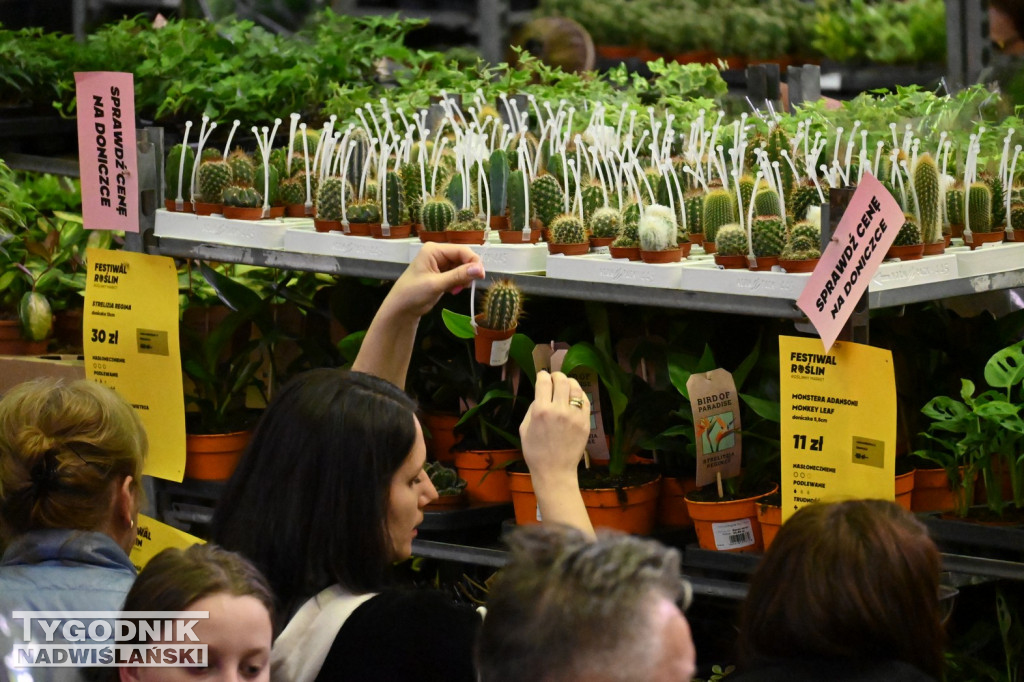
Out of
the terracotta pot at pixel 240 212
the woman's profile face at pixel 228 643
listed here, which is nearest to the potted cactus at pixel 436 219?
the terracotta pot at pixel 240 212

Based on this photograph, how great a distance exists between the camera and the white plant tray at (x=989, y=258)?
2467mm

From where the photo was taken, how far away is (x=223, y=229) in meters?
3.00

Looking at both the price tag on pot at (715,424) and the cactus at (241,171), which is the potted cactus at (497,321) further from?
the cactus at (241,171)

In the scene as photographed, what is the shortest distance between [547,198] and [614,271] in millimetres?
385

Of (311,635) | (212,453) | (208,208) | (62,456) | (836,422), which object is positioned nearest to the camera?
(311,635)

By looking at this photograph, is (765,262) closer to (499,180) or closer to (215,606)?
(499,180)

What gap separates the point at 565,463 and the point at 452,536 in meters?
1.08

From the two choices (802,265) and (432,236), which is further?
(432,236)

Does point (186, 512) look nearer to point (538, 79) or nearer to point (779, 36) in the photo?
point (538, 79)

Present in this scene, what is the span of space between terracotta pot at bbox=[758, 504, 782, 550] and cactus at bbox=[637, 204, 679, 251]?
52cm

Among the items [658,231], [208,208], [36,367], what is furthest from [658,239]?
[36,367]

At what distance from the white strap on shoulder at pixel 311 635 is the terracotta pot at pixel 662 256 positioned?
0.98 m

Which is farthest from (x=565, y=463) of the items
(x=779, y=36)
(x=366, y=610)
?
(x=779, y=36)

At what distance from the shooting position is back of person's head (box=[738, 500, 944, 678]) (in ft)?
5.46
